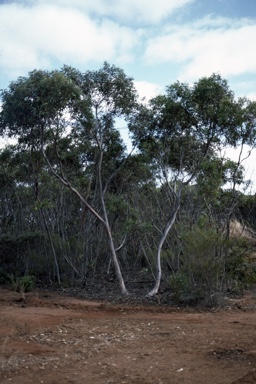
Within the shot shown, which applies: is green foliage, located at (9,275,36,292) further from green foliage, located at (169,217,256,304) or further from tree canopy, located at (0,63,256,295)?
green foliage, located at (169,217,256,304)

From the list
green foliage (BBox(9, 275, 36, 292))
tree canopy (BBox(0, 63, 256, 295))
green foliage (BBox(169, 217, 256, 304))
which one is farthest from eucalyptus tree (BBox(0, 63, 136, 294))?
green foliage (BBox(9, 275, 36, 292))

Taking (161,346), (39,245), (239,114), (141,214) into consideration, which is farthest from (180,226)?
(161,346)

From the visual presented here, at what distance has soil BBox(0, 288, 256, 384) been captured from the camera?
19.1 feet

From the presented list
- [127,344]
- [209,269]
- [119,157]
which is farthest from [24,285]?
[127,344]

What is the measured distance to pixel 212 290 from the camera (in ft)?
37.1

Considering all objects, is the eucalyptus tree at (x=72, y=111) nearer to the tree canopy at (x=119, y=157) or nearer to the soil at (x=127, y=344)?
the tree canopy at (x=119, y=157)

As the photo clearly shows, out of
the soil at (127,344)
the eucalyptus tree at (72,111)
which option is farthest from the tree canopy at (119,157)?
the soil at (127,344)

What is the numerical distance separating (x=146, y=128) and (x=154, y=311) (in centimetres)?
509

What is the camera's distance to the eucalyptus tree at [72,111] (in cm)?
1220

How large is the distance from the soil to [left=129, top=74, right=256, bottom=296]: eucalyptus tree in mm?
2695

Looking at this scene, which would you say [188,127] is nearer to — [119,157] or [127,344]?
[119,157]

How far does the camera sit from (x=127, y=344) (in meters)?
7.51

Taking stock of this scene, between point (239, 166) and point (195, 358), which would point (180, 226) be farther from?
point (195, 358)

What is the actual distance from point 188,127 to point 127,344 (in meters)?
7.26
